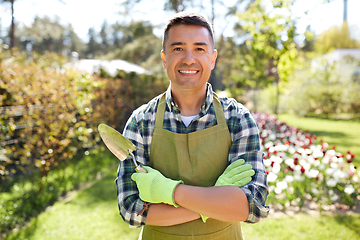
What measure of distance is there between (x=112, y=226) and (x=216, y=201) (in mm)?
2353

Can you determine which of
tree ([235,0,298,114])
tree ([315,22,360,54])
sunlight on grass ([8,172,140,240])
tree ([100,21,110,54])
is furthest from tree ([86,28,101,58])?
sunlight on grass ([8,172,140,240])

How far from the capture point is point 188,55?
1.23 m

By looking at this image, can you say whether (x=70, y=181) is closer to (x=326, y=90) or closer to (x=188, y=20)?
(x=188, y=20)

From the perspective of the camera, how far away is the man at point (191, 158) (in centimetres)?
110

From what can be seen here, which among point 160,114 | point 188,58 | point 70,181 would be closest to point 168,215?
point 160,114

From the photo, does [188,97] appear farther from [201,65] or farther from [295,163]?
[295,163]

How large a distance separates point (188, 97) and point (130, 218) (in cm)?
71

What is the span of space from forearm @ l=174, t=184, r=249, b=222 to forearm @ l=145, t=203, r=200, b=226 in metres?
0.06

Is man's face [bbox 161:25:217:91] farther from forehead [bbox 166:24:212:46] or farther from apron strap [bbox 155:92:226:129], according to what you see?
apron strap [bbox 155:92:226:129]

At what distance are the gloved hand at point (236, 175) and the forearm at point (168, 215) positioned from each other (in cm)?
8

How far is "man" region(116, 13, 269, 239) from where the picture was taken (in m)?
1.10

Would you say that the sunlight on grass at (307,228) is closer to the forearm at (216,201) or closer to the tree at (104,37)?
the forearm at (216,201)

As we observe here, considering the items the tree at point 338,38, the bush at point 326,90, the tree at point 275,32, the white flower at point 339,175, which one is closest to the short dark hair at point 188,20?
the white flower at point 339,175

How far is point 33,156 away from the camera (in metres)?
3.84
